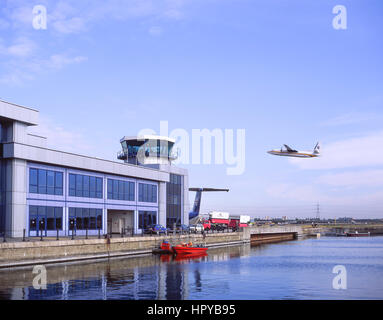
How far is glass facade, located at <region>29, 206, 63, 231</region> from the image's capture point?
57528 mm

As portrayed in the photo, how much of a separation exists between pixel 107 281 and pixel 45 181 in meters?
23.2

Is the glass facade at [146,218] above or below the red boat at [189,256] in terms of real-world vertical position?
above

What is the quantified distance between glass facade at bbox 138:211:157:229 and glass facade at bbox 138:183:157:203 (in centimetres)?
210

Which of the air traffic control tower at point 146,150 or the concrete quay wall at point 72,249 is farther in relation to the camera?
the air traffic control tower at point 146,150

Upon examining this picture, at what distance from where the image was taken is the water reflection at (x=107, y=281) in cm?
3431

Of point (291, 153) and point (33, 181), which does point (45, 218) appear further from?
point (291, 153)

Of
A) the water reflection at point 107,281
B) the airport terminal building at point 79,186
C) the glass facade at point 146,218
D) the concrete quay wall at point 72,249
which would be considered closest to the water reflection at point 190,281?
the water reflection at point 107,281

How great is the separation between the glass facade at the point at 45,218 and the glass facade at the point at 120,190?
1188cm

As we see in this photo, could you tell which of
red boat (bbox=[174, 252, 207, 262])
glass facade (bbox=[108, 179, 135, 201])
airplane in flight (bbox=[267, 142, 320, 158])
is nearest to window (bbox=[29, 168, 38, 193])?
glass facade (bbox=[108, 179, 135, 201])

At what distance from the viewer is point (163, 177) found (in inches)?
3391

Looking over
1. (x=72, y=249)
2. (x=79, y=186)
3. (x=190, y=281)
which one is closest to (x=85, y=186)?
(x=79, y=186)

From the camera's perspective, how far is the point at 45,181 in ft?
196

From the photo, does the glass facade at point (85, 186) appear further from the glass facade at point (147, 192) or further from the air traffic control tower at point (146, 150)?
the air traffic control tower at point (146, 150)

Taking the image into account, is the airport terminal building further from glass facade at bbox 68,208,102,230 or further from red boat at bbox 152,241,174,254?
red boat at bbox 152,241,174,254
